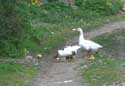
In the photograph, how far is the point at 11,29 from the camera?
17156 millimetres

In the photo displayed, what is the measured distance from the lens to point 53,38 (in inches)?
797

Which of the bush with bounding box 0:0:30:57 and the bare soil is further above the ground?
the bush with bounding box 0:0:30:57

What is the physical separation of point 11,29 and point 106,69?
3.83 metres

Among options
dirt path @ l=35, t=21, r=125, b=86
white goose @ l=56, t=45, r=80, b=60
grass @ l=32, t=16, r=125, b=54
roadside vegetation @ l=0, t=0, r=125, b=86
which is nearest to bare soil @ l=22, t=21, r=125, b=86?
dirt path @ l=35, t=21, r=125, b=86

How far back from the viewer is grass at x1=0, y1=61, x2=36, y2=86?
13.6 meters

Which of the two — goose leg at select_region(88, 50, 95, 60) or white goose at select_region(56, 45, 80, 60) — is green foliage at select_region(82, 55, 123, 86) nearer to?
goose leg at select_region(88, 50, 95, 60)

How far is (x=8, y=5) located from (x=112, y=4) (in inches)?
456

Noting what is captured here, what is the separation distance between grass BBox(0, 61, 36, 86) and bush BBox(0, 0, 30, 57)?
133cm

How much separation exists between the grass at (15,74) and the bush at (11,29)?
133 cm

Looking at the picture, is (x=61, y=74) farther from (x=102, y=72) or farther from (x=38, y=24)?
(x=38, y=24)

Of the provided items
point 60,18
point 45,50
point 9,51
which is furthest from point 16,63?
point 60,18

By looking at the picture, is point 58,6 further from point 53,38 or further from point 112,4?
point 53,38

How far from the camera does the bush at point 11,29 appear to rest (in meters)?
17.0

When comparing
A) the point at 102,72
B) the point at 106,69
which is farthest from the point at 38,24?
the point at 102,72
